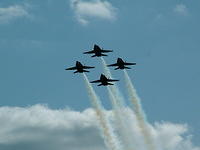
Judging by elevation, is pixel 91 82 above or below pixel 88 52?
below

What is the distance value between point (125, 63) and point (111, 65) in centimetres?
589

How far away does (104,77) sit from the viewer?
13588cm

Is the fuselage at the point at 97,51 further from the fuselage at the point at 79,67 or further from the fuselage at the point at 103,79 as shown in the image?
the fuselage at the point at 103,79

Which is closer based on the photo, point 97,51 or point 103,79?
point 103,79

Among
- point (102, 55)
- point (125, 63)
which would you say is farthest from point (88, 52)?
point (125, 63)

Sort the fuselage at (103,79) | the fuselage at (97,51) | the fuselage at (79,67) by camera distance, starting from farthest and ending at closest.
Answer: the fuselage at (97,51) < the fuselage at (79,67) < the fuselage at (103,79)

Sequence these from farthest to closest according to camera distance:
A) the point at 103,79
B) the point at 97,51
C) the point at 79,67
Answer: the point at 97,51, the point at 79,67, the point at 103,79

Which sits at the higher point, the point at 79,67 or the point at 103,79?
the point at 79,67

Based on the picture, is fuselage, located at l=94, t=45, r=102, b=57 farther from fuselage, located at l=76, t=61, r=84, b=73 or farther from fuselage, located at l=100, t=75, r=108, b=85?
fuselage, located at l=100, t=75, r=108, b=85

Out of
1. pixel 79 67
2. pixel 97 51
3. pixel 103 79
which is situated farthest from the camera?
pixel 97 51

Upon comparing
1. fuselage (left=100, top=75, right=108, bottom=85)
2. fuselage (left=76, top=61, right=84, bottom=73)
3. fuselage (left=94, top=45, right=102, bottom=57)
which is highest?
fuselage (left=94, top=45, right=102, bottom=57)

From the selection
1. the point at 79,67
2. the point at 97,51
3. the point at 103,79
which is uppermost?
the point at 97,51

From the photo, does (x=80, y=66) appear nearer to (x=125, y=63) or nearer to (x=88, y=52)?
(x=88, y=52)

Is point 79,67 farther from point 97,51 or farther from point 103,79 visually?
point 103,79
